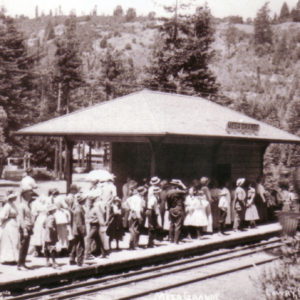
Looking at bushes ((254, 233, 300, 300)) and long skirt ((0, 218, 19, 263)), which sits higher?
bushes ((254, 233, 300, 300))

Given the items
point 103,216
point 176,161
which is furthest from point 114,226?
point 176,161

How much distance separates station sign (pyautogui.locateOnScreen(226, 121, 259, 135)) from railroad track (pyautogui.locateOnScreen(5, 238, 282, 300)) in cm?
468

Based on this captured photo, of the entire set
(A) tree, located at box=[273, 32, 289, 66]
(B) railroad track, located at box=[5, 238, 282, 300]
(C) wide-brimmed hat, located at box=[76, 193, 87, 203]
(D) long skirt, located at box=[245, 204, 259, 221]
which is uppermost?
(A) tree, located at box=[273, 32, 289, 66]

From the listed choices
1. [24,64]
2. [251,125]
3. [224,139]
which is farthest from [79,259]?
[24,64]

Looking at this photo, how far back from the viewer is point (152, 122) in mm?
16781

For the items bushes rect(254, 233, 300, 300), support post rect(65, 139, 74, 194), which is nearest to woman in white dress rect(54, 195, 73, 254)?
bushes rect(254, 233, 300, 300)

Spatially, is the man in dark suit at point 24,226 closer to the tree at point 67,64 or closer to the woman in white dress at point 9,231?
the woman in white dress at point 9,231

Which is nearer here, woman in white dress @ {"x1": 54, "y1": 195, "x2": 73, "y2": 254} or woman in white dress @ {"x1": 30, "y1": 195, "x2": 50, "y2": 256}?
woman in white dress @ {"x1": 54, "y1": 195, "x2": 73, "y2": 254}

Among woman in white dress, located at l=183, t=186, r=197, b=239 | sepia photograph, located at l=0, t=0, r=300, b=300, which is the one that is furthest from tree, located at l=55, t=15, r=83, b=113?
woman in white dress, located at l=183, t=186, r=197, b=239

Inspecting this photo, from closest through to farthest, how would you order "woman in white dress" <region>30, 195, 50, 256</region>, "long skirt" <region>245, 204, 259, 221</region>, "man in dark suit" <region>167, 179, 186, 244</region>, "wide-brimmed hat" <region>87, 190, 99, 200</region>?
"woman in white dress" <region>30, 195, 50, 256</region>, "wide-brimmed hat" <region>87, 190, 99, 200</region>, "man in dark suit" <region>167, 179, 186, 244</region>, "long skirt" <region>245, 204, 259, 221</region>

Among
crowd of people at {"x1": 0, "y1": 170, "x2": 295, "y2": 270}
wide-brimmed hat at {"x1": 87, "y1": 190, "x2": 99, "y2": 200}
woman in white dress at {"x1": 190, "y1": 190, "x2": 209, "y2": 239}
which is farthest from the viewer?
woman in white dress at {"x1": 190, "y1": 190, "x2": 209, "y2": 239}

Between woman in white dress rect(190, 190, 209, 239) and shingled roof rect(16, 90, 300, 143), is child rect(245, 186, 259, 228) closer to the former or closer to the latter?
shingled roof rect(16, 90, 300, 143)

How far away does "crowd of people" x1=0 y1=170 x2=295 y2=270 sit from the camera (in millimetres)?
11344

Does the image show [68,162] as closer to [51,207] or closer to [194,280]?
[51,207]
